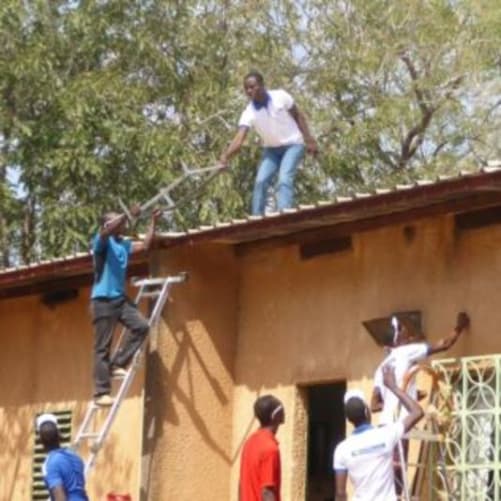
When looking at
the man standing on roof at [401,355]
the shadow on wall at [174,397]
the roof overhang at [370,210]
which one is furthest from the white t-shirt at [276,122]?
the man standing on roof at [401,355]

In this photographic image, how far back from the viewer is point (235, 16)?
24.8m

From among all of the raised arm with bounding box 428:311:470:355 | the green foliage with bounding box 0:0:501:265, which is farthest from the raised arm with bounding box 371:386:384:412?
the green foliage with bounding box 0:0:501:265

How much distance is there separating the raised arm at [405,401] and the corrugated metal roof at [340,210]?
1093 mm

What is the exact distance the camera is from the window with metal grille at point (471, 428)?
1254 centimetres

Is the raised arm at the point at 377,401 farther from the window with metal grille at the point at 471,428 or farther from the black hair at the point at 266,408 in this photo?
the black hair at the point at 266,408

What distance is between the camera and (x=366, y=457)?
1180 centimetres

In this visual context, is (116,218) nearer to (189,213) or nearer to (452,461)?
(452,461)

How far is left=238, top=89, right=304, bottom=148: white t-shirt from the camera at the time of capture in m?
16.1

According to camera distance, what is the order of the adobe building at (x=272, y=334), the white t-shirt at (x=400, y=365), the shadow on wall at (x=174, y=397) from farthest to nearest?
the shadow on wall at (x=174, y=397), the adobe building at (x=272, y=334), the white t-shirt at (x=400, y=365)

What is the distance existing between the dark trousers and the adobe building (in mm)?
323

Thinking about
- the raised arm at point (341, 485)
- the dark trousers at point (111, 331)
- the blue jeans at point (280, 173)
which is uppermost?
the blue jeans at point (280, 173)

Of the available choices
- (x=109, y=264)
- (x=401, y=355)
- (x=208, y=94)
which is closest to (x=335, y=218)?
(x=401, y=355)

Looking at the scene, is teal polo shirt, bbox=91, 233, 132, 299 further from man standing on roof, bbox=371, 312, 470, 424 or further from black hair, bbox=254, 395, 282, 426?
black hair, bbox=254, 395, 282, 426

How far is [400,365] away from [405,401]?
64 cm
